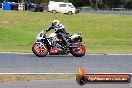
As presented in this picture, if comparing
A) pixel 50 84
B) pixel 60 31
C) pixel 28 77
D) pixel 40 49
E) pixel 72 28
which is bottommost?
pixel 72 28

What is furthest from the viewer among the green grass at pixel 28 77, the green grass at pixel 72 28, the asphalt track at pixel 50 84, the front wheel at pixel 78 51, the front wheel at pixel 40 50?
the green grass at pixel 72 28

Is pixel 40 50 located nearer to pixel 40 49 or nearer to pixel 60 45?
pixel 40 49

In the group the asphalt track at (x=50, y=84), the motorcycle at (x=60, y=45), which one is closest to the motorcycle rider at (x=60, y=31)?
the motorcycle at (x=60, y=45)

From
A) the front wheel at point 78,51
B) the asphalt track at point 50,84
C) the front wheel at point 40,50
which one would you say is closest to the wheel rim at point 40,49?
the front wheel at point 40,50

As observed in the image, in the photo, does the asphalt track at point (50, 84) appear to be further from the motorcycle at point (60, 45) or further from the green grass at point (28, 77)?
the motorcycle at point (60, 45)

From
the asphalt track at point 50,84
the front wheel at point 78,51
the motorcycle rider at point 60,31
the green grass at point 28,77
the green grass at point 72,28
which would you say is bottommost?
the green grass at point 72,28

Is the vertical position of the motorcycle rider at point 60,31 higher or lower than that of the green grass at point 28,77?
higher

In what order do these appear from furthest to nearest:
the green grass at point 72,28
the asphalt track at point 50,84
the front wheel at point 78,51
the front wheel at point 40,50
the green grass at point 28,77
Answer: the green grass at point 72,28, the front wheel at point 78,51, the front wheel at point 40,50, the green grass at point 28,77, the asphalt track at point 50,84

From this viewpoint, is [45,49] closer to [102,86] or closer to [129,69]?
[129,69]

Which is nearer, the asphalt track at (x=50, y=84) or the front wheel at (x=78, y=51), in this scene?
the asphalt track at (x=50, y=84)

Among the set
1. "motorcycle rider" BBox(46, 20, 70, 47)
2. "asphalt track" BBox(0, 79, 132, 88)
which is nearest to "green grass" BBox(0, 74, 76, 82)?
"asphalt track" BBox(0, 79, 132, 88)

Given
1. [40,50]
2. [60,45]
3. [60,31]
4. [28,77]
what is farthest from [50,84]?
[60,45]

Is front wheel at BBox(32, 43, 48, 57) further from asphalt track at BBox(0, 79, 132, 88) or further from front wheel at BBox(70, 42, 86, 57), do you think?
asphalt track at BBox(0, 79, 132, 88)

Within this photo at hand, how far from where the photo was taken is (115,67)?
44.8ft
